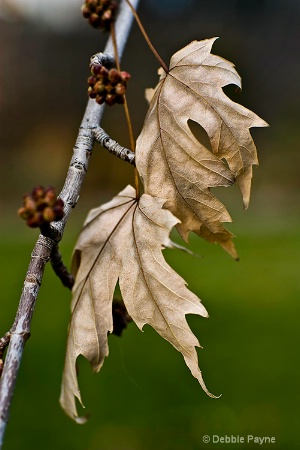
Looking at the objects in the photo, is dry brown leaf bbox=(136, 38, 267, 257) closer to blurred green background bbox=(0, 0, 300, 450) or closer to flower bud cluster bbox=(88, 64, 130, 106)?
flower bud cluster bbox=(88, 64, 130, 106)

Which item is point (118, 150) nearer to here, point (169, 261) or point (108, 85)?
point (108, 85)

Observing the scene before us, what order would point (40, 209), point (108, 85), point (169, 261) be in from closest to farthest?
point (40, 209) < point (108, 85) < point (169, 261)

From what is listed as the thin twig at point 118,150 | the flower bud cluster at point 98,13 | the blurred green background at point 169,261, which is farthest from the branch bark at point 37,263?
the blurred green background at point 169,261

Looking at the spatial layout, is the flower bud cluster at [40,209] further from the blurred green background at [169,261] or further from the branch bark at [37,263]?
the blurred green background at [169,261]

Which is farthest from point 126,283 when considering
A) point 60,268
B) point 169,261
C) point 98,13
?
point 169,261

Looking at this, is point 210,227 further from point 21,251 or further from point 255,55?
point 255,55

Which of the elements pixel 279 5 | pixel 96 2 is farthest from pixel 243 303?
pixel 279 5
